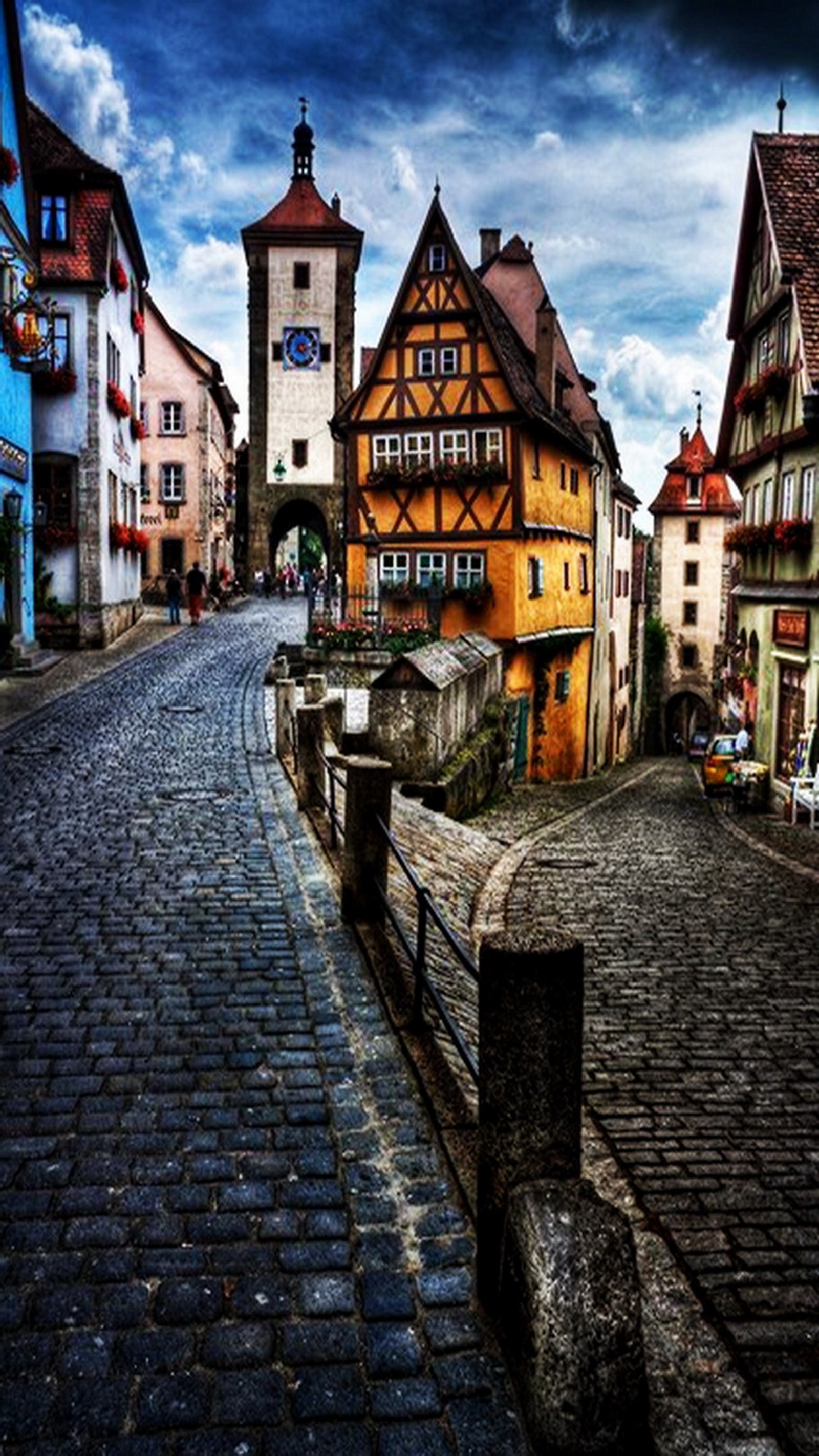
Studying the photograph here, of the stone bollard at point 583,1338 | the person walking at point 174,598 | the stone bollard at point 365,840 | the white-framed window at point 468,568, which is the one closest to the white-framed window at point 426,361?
the white-framed window at point 468,568

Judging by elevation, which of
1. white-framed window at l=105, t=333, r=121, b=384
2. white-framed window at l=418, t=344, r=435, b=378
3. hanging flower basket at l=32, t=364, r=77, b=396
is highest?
white-framed window at l=105, t=333, r=121, b=384

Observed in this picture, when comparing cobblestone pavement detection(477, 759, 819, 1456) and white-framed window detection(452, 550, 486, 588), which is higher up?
white-framed window detection(452, 550, 486, 588)

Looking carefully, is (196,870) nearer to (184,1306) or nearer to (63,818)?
(63,818)

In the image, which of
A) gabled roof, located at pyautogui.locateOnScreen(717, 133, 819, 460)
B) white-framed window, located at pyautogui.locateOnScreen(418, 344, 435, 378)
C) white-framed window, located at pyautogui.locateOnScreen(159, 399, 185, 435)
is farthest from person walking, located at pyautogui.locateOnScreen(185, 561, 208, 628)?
gabled roof, located at pyautogui.locateOnScreen(717, 133, 819, 460)

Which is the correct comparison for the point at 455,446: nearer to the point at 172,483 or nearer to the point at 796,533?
the point at 796,533

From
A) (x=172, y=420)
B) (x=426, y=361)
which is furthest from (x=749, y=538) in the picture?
(x=172, y=420)

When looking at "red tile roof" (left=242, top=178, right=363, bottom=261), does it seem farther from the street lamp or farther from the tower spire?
the street lamp

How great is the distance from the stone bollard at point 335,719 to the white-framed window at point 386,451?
1465 cm

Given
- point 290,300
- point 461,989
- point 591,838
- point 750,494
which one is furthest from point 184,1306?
point 290,300

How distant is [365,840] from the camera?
321 inches

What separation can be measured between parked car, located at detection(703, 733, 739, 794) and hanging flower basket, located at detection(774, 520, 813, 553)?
4.68 meters

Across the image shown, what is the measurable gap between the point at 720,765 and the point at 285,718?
39.5ft

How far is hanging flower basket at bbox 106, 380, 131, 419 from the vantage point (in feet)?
99.8

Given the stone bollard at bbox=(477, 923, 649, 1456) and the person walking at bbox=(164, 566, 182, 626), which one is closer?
the stone bollard at bbox=(477, 923, 649, 1456)
